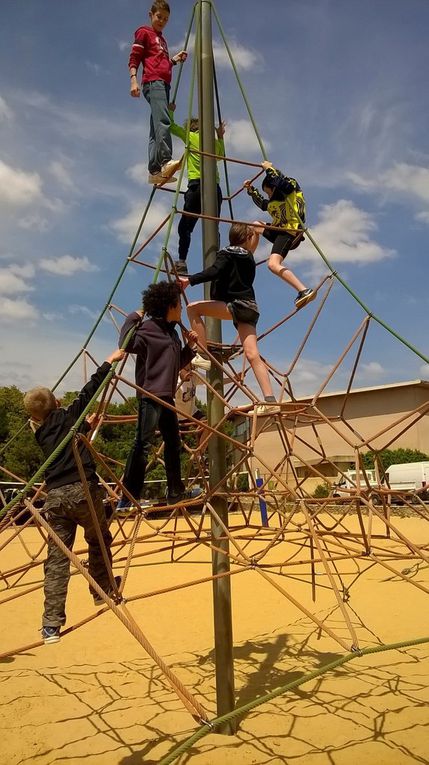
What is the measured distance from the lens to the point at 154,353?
11.9 ft

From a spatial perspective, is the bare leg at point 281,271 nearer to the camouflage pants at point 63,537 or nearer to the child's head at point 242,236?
the child's head at point 242,236

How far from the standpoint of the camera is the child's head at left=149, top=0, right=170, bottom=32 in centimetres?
455

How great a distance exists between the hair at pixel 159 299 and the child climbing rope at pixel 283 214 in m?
1.04

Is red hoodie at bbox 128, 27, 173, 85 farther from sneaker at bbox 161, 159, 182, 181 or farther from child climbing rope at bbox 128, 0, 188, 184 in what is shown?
sneaker at bbox 161, 159, 182, 181

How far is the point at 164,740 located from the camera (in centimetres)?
414

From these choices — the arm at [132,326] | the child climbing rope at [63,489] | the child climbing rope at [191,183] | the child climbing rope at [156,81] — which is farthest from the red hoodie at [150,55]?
the child climbing rope at [63,489]

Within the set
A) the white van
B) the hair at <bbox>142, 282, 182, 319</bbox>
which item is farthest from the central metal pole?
the white van

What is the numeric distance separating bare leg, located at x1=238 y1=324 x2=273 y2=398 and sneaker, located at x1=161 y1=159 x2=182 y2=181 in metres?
1.27

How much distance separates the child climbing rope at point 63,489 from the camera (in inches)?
126

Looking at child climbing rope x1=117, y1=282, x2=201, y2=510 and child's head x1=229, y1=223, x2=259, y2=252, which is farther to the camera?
child's head x1=229, y1=223, x2=259, y2=252

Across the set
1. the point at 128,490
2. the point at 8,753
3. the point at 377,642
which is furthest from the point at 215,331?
the point at 377,642

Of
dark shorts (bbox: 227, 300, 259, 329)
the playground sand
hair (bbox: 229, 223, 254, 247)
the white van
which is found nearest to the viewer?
the playground sand

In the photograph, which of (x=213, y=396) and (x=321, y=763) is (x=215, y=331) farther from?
(x=321, y=763)

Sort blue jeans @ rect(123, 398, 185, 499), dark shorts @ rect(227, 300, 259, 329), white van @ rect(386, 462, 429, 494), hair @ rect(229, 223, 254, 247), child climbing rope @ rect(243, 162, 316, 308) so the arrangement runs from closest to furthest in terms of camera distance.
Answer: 1. blue jeans @ rect(123, 398, 185, 499)
2. dark shorts @ rect(227, 300, 259, 329)
3. hair @ rect(229, 223, 254, 247)
4. child climbing rope @ rect(243, 162, 316, 308)
5. white van @ rect(386, 462, 429, 494)
